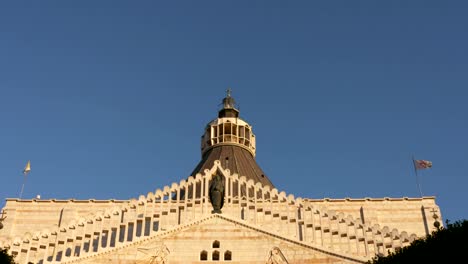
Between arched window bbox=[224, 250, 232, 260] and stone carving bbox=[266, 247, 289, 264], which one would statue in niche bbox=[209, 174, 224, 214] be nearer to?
arched window bbox=[224, 250, 232, 260]

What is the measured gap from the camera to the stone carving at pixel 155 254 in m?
28.6

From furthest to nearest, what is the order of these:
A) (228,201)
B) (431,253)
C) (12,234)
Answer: (12,234), (228,201), (431,253)

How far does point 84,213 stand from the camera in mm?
39125

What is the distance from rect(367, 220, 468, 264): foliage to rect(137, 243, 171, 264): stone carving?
1059 cm

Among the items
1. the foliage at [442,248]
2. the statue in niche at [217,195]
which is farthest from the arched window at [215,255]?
the foliage at [442,248]

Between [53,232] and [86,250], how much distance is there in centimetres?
163

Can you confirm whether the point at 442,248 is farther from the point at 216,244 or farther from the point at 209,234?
the point at 209,234


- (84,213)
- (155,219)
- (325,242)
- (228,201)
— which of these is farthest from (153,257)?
(84,213)

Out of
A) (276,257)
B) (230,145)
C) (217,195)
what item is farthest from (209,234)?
(230,145)

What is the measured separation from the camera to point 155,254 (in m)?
28.7

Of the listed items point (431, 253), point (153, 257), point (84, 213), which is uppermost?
point (84, 213)

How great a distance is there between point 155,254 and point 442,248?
42.2ft

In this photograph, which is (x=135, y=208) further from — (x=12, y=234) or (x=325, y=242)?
(x=12, y=234)

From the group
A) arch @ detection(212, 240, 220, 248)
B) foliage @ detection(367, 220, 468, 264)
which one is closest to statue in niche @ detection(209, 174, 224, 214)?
arch @ detection(212, 240, 220, 248)
